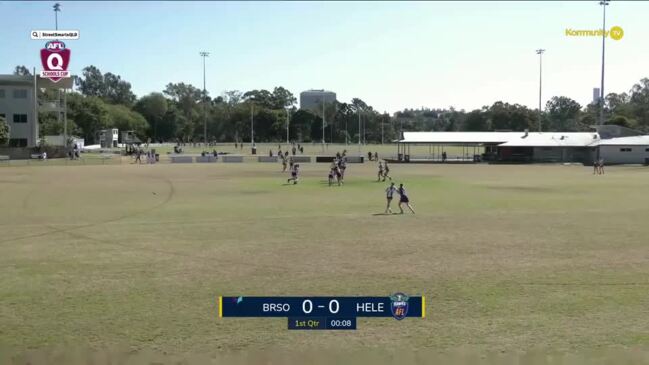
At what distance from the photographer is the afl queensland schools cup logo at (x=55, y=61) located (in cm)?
7462

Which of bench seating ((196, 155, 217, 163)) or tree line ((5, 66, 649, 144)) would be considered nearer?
bench seating ((196, 155, 217, 163))

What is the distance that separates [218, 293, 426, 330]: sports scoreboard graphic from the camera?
1016cm

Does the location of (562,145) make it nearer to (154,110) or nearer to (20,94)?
(20,94)

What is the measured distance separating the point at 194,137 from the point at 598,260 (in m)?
160

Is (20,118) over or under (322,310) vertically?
over

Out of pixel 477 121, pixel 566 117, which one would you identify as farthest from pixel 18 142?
pixel 566 117

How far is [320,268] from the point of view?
15.9 meters

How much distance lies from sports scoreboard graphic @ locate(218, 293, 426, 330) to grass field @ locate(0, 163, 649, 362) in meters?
0.25

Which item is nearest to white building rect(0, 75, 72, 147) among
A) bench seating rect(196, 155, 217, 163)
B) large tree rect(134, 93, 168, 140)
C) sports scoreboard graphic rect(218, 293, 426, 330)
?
bench seating rect(196, 155, 217, 163)

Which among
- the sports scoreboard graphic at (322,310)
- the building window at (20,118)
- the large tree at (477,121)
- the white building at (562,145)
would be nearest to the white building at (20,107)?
the building window at (20,118)

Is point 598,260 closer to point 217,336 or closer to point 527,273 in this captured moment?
point 527,273

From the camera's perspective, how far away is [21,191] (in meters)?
38.2

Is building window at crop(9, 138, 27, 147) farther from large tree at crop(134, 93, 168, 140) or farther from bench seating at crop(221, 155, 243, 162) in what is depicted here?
large tree at crop(134, 93, 168, 140)

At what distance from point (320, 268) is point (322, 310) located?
566 centimetres
